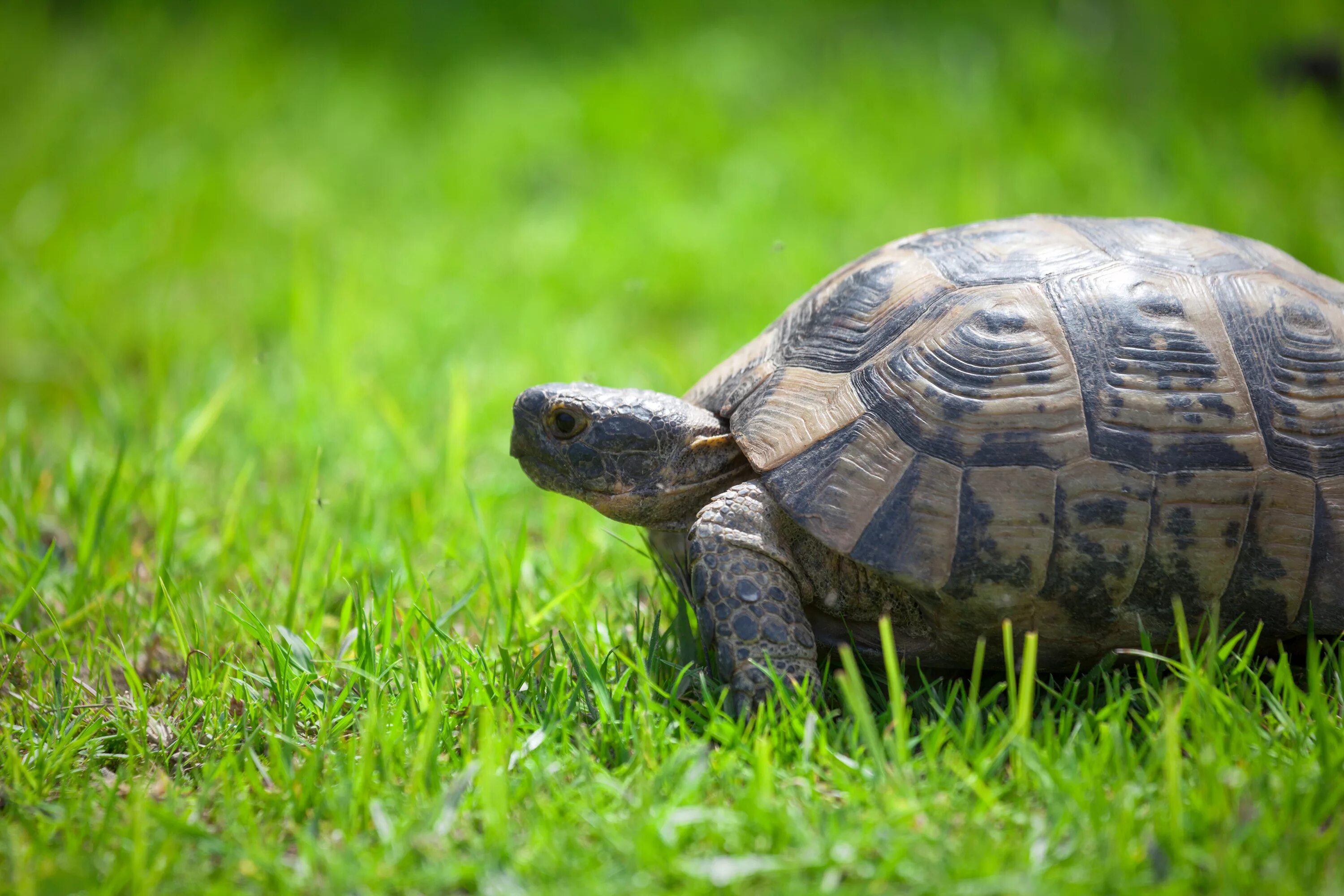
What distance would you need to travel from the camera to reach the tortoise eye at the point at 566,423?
8.57ft

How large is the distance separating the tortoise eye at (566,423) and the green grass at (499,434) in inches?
15.2

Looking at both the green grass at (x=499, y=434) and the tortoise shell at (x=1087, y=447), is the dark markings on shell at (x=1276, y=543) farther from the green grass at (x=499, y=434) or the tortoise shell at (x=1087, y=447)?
the green grass at (x=499, y=434)

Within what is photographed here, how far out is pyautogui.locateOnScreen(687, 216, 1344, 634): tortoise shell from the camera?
223 centimetres

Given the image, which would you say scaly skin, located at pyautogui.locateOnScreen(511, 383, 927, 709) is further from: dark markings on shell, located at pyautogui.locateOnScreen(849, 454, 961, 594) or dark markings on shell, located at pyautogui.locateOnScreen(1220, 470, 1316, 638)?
dark markings on shell, located at pyautogui.locateOnScreen(1220, 470, 1316, 638)

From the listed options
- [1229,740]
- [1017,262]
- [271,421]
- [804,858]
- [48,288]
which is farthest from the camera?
[48,288]

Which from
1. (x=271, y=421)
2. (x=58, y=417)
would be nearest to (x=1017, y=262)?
(x=271, y=421)

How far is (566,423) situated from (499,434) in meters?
1.58

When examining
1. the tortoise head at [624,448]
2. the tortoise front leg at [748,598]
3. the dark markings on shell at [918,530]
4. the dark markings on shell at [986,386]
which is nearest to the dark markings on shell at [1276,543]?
the dark markings on shell at [986,386]

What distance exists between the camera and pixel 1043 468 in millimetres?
2227

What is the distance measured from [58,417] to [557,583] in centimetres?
261

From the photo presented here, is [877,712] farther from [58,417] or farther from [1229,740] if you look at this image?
[58,417]

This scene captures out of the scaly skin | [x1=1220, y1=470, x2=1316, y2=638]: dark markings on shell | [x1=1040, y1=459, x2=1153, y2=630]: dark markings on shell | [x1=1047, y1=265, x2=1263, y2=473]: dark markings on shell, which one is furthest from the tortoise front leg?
[x1=1220, y1=470, x2=1316, y2=638]: dark markings on shell

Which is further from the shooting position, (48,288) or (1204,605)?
(48,288)

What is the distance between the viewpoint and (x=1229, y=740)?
6.87ft
